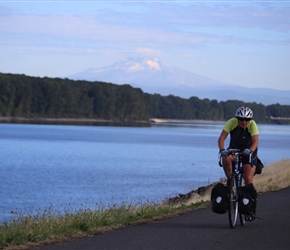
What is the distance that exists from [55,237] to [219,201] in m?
2.81

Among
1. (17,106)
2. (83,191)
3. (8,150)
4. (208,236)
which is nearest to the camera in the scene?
(208,236)

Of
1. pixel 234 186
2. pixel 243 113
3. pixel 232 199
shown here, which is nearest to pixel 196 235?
pixel 232 199

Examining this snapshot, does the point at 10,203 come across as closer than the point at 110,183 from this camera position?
Yes

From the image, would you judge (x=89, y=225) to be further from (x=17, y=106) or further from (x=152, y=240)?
(x=17, y=106)

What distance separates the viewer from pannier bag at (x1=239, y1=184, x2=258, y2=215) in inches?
506

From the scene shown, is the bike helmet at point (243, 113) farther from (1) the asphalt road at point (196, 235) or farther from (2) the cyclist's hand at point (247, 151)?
(1) the asphalt road at point (196, 235)

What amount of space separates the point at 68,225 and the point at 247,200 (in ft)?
9.18

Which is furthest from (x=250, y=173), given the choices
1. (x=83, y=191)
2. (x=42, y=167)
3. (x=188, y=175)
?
(x=42, y=167)

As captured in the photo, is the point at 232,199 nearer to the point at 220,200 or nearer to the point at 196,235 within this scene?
the point at 220,200

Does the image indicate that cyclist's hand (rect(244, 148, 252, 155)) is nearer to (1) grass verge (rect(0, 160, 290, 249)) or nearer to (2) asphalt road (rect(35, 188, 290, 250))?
(2) asphalt road (rect(35, 188, 290, 250))

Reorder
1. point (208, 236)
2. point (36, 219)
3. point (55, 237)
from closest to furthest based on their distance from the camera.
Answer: point (55, 237) < point (208, 236) < point (36, 219)

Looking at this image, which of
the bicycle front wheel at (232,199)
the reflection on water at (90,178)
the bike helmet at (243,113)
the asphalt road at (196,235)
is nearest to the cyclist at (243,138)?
the bike helmet at (243,113)

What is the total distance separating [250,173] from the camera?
13062mm

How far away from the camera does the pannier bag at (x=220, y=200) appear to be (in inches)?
496
